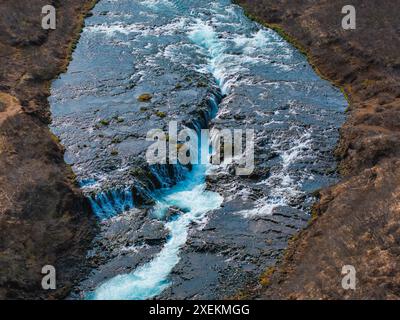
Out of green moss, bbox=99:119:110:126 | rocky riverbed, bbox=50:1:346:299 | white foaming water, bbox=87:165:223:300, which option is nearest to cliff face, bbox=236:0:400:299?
rocky riverbed, bbox=50:1:346:299

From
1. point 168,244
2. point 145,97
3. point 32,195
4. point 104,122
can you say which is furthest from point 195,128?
point 32,195

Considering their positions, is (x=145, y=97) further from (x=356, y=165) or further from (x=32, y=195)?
(x=356, y=165)

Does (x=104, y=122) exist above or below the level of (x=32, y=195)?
above

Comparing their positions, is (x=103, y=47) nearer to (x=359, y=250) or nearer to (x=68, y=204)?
(x=68, y=204)

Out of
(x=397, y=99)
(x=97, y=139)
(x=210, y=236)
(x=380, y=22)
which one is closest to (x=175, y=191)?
(x=210, y=236)

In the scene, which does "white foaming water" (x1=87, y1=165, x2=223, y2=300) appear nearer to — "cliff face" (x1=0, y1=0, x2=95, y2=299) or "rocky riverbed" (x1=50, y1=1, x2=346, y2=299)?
"rocky riverbed" (x1=50, y1=1, x2=346, y2=299)

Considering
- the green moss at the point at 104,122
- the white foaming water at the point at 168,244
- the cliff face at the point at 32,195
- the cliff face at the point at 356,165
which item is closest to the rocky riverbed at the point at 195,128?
the white foaming water at the point at 168,244

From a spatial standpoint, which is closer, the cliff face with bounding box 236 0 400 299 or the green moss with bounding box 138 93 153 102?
the cliff face with bounding box 236 0 400 299
